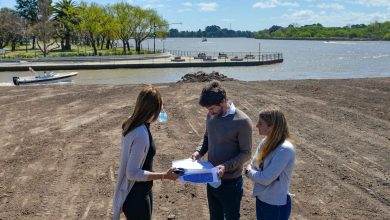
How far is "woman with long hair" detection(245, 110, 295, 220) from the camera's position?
3.34 meters

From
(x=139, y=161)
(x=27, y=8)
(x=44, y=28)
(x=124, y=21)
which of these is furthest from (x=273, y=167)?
(x=27, y=8)

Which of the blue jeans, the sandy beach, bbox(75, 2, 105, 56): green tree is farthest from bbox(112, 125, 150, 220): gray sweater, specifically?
bbox(75, 2, 105, 56): green tree

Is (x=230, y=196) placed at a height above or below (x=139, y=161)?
below

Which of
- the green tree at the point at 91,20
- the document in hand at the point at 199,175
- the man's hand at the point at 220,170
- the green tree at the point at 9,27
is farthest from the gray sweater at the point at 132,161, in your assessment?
the green tree at the point at 9,27

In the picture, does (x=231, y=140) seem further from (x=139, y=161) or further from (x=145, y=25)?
(x=145, y=25)

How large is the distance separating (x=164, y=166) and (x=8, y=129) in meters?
5.09

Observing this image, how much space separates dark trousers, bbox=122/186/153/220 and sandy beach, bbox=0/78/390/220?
2186mm

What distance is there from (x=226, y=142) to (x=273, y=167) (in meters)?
0.45

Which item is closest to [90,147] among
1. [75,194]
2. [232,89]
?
[75,194]

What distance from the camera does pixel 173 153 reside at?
8273mm

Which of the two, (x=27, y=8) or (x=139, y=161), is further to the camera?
(x=27, y=8)

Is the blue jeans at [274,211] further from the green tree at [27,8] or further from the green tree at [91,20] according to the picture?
the green tree at [27,8]

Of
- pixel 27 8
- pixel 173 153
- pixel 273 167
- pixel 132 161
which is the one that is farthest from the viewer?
pixel 27 8

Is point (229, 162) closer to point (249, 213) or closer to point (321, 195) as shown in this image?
point (249, 213)
